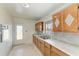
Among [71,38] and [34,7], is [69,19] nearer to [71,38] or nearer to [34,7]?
[71,38]

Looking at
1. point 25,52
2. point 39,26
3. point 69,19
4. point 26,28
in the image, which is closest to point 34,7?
point 69,19

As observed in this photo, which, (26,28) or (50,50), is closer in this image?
(50,50)

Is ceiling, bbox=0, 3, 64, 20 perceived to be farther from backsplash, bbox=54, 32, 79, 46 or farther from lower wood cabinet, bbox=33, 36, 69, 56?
lower wood cabinet, bbox=33, 36, 69, 56

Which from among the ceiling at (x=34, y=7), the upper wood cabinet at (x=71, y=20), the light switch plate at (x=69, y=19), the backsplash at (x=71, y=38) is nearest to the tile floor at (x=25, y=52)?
the backsplash at (x=71, y=38)

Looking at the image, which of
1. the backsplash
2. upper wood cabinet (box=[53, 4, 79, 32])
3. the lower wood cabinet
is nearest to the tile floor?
the lower wood cabinet

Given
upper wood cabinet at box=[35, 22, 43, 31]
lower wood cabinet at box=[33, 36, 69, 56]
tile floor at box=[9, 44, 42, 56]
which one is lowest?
tile floor at box=[9, 44, 42, 56]

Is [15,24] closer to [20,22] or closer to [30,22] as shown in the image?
[20,22]

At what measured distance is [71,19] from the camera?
216 centimetres

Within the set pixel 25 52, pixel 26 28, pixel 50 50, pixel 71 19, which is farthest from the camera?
pixel 26 28

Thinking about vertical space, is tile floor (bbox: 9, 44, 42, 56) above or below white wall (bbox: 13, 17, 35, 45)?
below

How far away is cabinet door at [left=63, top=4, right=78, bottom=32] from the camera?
6.49 feet

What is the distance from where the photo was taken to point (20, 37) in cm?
726

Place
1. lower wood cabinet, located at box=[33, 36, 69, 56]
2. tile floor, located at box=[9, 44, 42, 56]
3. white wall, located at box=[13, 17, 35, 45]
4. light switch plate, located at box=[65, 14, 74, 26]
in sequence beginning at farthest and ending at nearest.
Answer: white wall, located at box=[13, 17, 35, 45], tile floor, located at box=[9, 44, 42, 56], lower wood cabinet, located at box=[33, 36, 69, 56], light switch plate, located at box=[65, 14, 74, 26]

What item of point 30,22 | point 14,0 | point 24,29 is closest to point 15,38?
point 24,29
